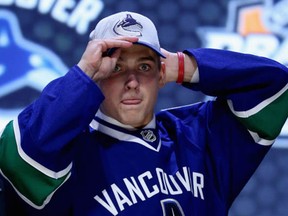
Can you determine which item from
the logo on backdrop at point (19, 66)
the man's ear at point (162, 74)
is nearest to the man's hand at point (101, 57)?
the man's ear at point (162, 74)

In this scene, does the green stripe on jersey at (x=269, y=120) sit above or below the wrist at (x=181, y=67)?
below

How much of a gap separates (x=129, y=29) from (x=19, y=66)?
1.99 ft

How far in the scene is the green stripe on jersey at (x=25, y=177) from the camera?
3.59 ft

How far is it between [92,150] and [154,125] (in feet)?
0.42

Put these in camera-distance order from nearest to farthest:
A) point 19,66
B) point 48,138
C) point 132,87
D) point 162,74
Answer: point 48,138 < point 132,87 < point 162,74 < point 19,66

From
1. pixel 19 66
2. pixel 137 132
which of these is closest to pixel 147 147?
pixel 137 132

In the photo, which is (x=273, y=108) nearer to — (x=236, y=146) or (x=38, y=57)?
(x=236, y=146)

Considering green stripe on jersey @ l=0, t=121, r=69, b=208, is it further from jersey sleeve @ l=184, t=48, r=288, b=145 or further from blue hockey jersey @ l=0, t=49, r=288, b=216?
jersey sleeve @ l=184, t=48, r=288, b=145

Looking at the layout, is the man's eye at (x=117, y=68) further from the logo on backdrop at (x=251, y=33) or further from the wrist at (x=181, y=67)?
the logo on backdrop at (x=251, y=33)

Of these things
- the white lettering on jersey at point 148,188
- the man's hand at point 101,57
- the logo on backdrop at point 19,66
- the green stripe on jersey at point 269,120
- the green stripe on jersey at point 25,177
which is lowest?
the logo on backdrop at point 19,66

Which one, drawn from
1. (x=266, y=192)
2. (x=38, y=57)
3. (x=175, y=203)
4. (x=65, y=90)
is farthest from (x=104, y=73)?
(x=266, y=192)

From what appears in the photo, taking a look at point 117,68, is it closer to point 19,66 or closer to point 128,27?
point 128,27

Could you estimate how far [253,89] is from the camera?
4.24 feet

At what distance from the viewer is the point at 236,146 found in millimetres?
1287
